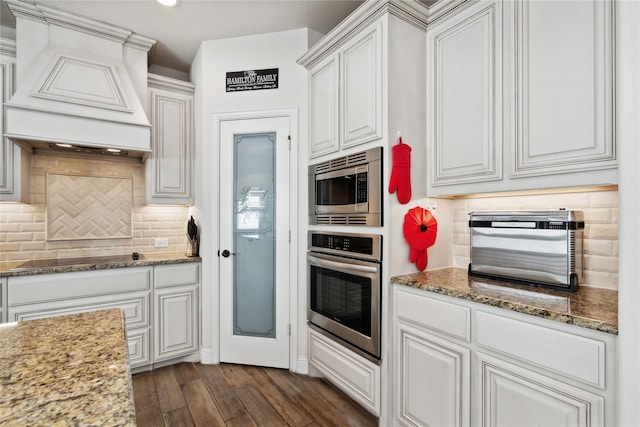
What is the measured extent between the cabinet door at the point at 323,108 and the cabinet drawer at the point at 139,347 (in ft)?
6.58

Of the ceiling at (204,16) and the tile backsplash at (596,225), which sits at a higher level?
the ceiling at (204,16)

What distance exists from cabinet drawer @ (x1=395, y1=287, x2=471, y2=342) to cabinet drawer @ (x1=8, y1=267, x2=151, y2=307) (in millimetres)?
2082

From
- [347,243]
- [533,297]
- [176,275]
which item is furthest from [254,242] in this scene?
[533,297]

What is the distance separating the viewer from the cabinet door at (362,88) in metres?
2.03

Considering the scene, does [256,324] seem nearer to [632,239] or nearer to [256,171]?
[256,171]

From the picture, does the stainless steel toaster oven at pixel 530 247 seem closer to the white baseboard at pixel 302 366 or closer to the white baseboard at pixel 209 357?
the white baseboard at pixel 302 366

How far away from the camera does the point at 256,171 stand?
288 centimetres

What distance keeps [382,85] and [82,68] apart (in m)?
2.26

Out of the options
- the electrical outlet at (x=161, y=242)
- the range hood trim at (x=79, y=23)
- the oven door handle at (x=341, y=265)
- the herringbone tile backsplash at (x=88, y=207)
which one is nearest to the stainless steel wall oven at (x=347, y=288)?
the oven door handle at (x=341, y=265)

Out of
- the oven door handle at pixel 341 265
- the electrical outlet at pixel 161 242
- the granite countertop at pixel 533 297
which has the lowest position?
the granite countertop at pixel 533 297

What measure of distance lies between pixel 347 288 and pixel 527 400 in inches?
45.1

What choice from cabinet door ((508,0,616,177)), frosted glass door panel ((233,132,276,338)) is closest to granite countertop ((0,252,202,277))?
frosted glass door panel ((233,132,276,338))

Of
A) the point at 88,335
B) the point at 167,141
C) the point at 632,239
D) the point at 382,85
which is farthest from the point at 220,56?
the point at 632,239

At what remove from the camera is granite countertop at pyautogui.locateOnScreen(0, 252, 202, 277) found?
2.30 meters
